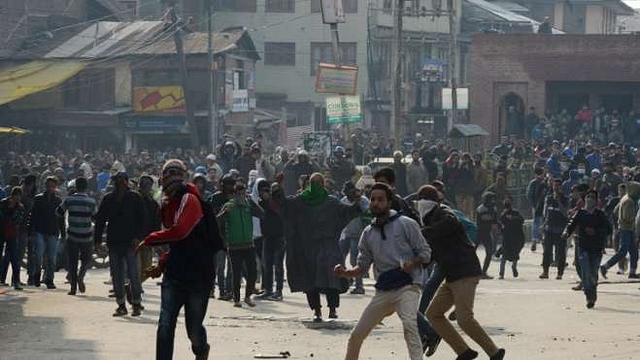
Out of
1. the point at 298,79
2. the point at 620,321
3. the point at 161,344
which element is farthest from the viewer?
the point at 298,79

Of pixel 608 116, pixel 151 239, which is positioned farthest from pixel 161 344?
pixel 608 116

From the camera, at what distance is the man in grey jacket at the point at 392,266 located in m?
10.7

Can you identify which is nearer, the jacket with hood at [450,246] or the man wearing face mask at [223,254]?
the jacket with hood at [450,246]

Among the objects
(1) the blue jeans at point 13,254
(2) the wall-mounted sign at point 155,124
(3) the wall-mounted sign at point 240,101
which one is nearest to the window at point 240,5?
(3) the wall-mounted sign at point 240,101

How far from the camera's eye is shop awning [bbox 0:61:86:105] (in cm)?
4389

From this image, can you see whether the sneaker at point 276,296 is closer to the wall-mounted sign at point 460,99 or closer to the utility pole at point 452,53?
the utility pole at point 452,53

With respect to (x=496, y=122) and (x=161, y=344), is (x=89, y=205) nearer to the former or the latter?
(x=161, y=344)

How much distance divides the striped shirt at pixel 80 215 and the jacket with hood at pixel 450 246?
7254mm

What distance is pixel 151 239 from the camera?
10.5m

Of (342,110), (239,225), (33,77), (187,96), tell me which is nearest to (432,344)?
(239,225)

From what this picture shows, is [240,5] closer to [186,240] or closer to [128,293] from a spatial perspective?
[128,293]

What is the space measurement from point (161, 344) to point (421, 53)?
2541 inches

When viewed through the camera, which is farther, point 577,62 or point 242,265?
point 577,62

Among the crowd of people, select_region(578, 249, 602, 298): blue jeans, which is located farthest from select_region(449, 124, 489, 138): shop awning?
select_region(578, 249, 602, 298): blue jeans
